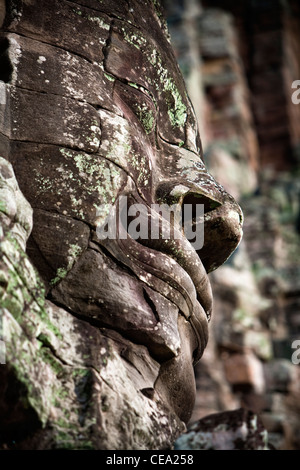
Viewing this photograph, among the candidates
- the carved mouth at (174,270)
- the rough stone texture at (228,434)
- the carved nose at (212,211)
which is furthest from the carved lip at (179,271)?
the rough stone texture at (228,434)

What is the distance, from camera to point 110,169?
2.70 meters

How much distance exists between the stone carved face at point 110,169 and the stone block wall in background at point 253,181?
4.18m

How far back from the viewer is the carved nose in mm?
2936

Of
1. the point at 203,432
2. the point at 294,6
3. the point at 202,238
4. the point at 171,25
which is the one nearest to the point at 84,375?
the point at 203,432

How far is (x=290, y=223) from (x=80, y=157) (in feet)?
40.0

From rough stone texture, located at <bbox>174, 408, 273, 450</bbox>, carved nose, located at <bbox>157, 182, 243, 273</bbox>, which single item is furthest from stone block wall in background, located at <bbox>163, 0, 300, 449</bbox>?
rough stone texture, located at <bbox>174, 408, 273, 450</bbox>

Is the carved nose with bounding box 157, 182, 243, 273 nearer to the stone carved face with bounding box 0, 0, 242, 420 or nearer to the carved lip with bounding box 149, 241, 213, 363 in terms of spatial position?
the stone carved face with bounding box 0, 0, 242, 420

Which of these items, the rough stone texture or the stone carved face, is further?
the rough stone texture

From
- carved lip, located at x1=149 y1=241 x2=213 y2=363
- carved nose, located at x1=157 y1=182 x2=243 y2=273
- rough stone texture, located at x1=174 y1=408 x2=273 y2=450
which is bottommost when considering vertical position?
rough stone texture, located at x1=174 y1=408 x2=273 y2=450

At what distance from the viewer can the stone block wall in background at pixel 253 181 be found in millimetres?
10664

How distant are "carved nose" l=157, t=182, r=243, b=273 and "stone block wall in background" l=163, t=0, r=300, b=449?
Result: 158 inches

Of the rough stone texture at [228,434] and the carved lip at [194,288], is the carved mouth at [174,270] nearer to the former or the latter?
the carved lip at [194,288]

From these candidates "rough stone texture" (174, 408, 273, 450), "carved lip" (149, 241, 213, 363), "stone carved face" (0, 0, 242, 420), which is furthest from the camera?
"carved lip" (149, 241, 213, 363)
